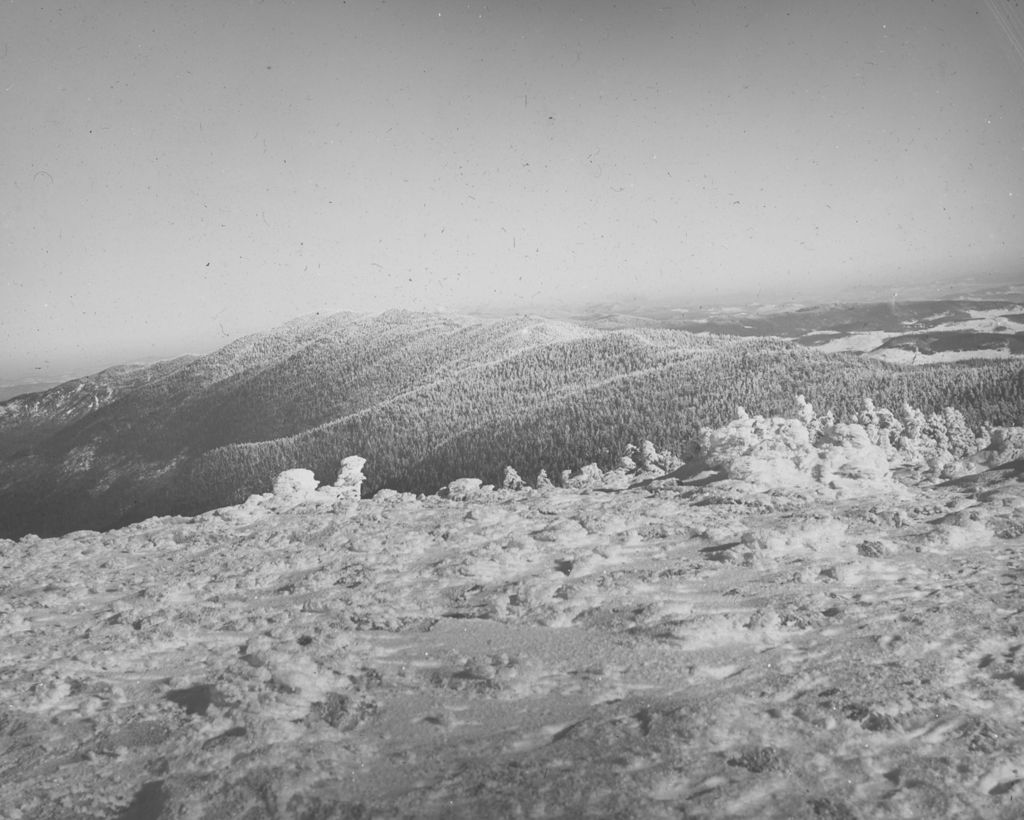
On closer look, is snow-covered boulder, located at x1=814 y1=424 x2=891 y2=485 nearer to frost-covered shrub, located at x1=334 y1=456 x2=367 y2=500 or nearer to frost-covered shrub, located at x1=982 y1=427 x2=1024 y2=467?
frost-covered shrub, located at x1=982 y1=427 x2=1024 y2=467

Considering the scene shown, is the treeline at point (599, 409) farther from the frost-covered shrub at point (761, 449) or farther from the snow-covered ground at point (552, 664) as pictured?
the snow-covered ground at point (552, 664)

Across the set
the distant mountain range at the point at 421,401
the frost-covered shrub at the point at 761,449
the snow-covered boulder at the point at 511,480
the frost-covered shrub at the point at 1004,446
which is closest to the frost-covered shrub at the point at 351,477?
the distant mountain range at the point at 421,401

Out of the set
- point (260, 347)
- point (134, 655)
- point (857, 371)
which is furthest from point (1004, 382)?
point (260, 347)

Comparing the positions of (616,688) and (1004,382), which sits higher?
(1004,382)

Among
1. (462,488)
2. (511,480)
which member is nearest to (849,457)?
(511,480)

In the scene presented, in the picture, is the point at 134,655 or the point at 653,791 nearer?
the point at 653,791

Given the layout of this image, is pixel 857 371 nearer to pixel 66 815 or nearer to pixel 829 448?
pixel 829 448
